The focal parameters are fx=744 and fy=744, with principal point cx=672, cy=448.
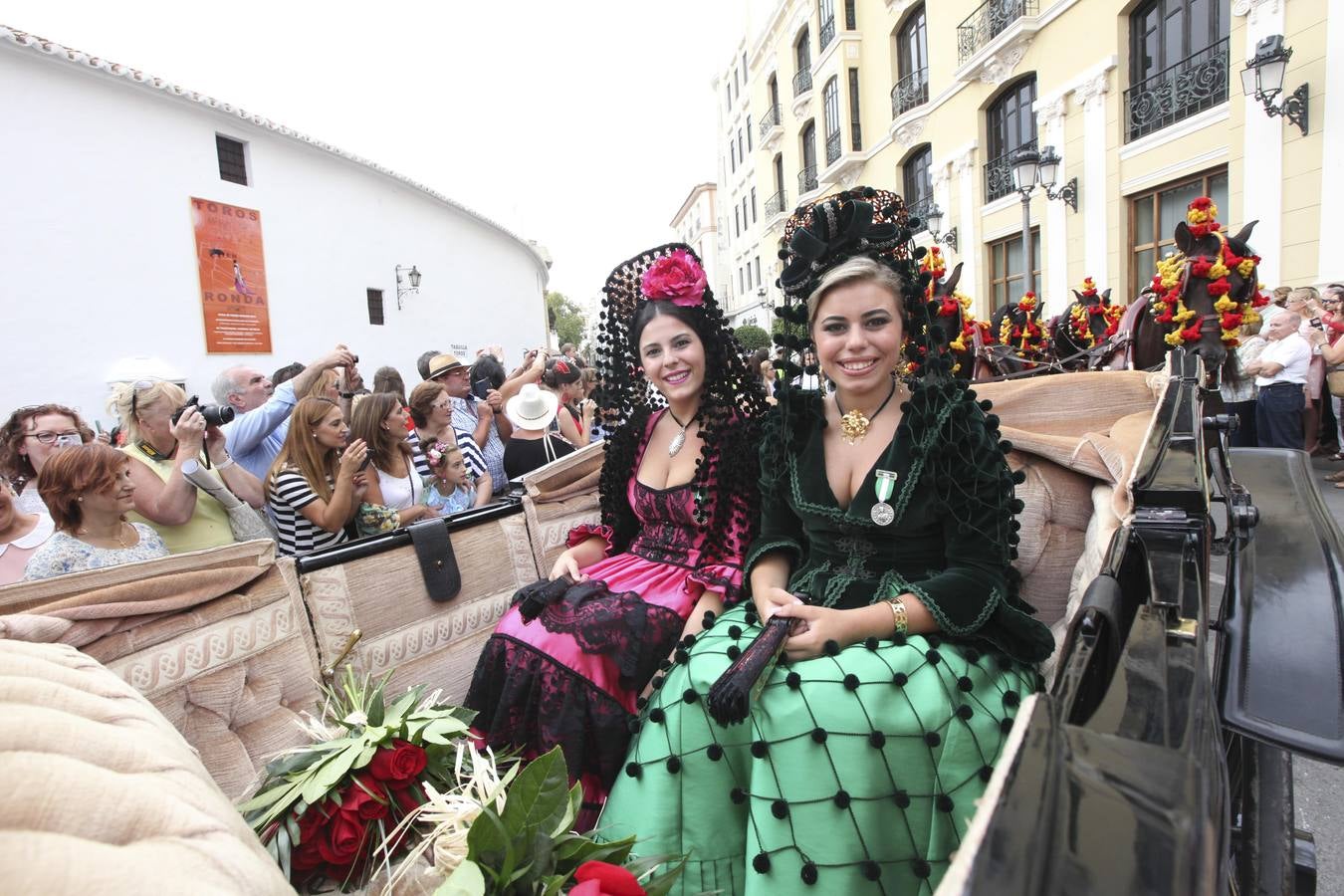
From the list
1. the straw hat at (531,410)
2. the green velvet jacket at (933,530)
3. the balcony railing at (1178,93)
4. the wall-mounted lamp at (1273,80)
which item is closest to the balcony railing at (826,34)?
the balcony railing at (1178,93)

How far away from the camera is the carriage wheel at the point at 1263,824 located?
1265 mm

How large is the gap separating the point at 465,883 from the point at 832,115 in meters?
24.9

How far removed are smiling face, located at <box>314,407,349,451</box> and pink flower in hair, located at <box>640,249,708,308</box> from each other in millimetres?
1426

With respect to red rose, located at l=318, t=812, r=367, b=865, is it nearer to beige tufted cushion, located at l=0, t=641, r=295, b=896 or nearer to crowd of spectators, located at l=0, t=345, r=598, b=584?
beige tufted cushion, located at l=0, t=641, r=295, b=896

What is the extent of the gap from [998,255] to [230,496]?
15345 millimetres

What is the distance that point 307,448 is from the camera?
3.06 m

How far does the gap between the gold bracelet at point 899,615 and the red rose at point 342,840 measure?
4.09 ft

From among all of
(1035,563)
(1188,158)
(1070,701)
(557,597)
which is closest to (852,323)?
(1035,563)

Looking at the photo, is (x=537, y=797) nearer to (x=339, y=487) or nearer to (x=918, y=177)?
(x=339, y=487)

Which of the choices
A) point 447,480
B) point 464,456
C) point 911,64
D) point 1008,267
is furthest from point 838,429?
point 911,64

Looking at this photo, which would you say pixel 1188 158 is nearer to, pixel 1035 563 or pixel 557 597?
pixel 1035 563

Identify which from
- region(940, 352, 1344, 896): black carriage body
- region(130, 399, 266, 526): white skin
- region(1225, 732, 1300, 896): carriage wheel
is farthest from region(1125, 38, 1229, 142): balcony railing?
region(130, 399, 266, 526): white skin

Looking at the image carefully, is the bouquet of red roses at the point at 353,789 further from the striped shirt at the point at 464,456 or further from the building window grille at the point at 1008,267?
the building window grille at the point at 1008,267

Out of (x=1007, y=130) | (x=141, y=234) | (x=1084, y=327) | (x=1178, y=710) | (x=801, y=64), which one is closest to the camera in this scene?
(x=1178, y=710)
